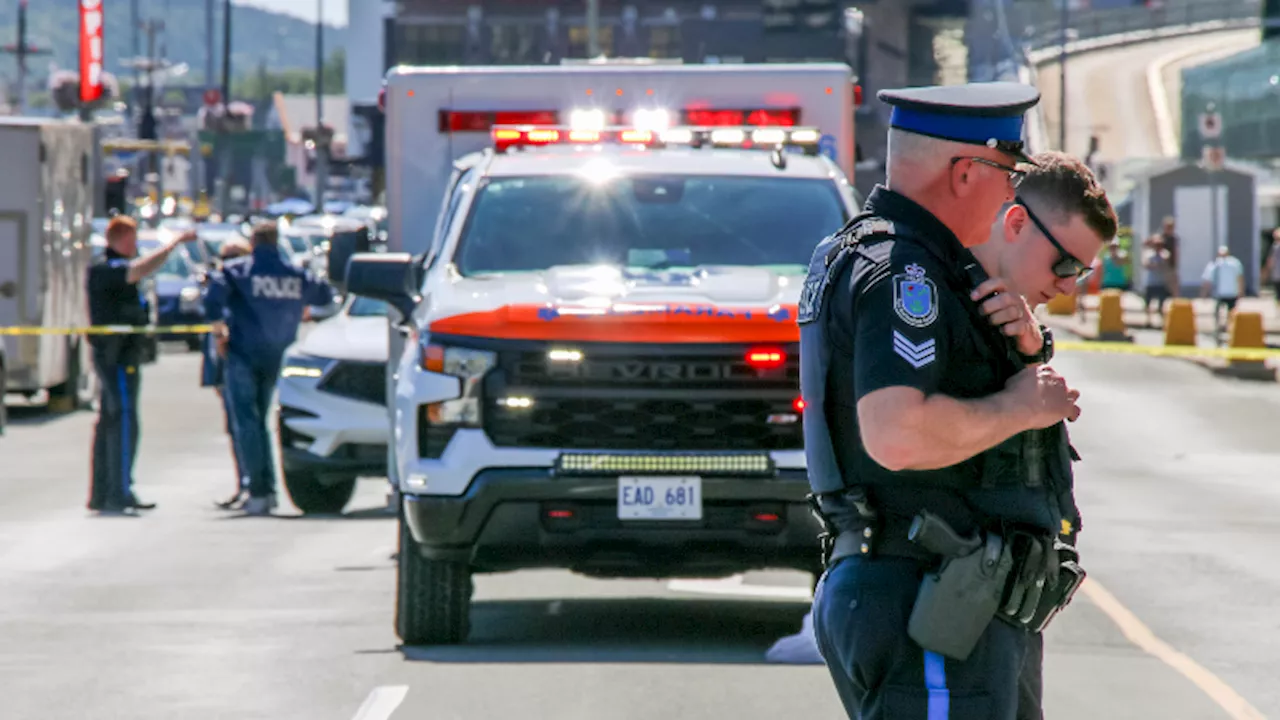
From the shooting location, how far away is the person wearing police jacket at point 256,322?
15625mm

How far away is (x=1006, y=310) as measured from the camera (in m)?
4.48

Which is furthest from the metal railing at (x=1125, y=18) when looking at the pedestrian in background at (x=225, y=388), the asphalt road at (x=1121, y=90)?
the pedestrian in background at (x=225, y=388)

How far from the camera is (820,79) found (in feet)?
43.0

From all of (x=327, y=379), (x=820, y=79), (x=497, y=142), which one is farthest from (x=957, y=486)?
(x=327, y=379)

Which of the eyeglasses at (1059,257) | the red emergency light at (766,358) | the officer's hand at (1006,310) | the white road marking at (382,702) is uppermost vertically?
the eyeglasses at (1059,257)

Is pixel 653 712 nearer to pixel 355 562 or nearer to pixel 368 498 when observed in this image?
pixel 355 562

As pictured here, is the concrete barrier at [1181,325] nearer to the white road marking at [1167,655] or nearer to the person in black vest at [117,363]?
the person in black vest at [117,363]

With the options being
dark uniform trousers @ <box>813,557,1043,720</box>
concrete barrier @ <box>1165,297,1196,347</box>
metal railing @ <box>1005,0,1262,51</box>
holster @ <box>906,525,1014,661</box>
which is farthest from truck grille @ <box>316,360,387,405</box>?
metal railing @ <box>1005,0,1262,51</box>

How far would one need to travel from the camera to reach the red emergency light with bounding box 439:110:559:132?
1342cm

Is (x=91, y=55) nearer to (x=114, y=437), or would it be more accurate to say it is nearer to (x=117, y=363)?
(x=117, y=363)

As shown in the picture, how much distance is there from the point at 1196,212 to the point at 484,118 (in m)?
42.0

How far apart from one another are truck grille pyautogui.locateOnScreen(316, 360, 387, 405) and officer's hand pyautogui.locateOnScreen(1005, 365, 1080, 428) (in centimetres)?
1092

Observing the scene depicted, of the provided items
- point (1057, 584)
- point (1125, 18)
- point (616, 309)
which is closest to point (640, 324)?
point (616, 309)

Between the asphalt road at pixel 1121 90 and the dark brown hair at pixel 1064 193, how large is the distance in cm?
7513
